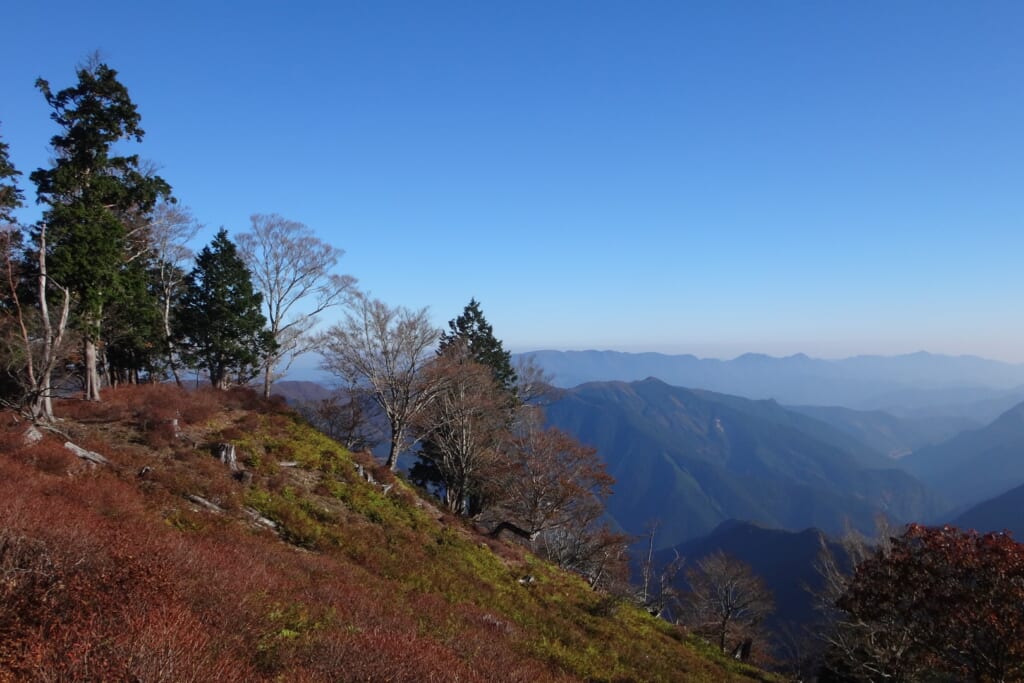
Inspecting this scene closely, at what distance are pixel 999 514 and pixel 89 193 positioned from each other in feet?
848

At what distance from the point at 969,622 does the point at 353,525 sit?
15811 millimetres

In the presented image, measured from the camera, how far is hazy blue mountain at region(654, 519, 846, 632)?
106 m

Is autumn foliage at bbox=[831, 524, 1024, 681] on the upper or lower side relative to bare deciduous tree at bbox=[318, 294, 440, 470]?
lower

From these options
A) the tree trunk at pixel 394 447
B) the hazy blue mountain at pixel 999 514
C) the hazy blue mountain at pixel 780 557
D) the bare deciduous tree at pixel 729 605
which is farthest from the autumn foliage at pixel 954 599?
the hazy blue mountain at pixel 999 514

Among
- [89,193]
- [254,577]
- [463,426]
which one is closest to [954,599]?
[254,577]

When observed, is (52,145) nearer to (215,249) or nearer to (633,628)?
(215,249)

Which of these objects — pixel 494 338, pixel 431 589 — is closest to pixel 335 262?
pixel 494 338

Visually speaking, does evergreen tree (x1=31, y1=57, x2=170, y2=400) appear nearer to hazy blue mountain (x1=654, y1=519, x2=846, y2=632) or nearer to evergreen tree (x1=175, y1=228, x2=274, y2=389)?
evergreen tree (x1=175, y1=228, x2=274, y2=389)

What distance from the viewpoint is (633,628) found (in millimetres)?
17734

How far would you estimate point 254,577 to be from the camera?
8.18 m

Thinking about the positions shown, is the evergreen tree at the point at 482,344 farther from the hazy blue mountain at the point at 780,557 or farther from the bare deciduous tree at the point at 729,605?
the hazy blue mountain at the point at 780,557

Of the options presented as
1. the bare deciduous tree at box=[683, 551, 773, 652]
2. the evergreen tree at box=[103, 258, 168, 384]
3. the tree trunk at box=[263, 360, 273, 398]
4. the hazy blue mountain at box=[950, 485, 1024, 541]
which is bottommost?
the hazy blue mountain at box=[950, 485, 1024, 541]

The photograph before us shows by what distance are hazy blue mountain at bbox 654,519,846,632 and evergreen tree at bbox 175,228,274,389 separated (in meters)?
90.7

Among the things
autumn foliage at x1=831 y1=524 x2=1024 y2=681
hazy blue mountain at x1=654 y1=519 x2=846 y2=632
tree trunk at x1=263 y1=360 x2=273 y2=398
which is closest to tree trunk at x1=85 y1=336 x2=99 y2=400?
tree trunk at x1=263 y1=360 x2=273 y2=398
